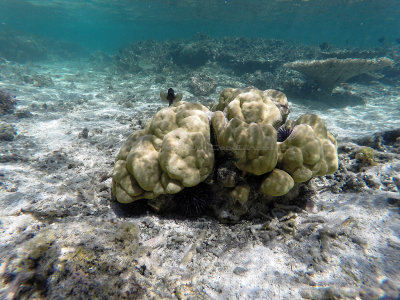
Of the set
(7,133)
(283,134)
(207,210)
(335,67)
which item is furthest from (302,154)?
(335,67)

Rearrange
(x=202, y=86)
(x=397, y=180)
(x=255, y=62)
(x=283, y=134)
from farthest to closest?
1. (x=255, y=62)
2. (x=202, y=86)
3. (x=397, y=180)
4. (x=283, y=134)

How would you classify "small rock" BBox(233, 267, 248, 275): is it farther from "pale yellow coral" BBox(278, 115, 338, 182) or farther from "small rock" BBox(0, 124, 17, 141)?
"small rock" BBox(0, 124, 17, 141)

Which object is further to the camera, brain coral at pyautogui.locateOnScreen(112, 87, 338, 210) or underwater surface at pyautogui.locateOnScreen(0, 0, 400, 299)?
brain coral at pyautogui.locateOnScreen(112, 87, 338, 210)

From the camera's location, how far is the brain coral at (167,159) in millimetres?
3010

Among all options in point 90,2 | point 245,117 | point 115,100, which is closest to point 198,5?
point 90,2

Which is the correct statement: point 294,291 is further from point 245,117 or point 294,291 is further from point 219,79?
point 219,79

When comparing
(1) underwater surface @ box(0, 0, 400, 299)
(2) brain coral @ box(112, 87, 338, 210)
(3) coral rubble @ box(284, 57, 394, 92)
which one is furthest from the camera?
(3) coral rubble @ box(284, 57, 394, 92)

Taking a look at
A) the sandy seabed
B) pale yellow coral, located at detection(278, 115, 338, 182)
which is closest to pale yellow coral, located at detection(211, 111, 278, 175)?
pale yellow coral, located at detection(278, 115, 338, 182)

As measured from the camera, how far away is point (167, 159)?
302cm

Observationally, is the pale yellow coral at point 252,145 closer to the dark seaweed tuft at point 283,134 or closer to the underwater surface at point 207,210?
the underwater surface at point 207,210

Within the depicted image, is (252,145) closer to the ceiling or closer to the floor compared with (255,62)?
closer to the floor

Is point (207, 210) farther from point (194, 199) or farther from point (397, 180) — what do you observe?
point (397, 180)

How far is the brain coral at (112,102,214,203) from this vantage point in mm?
3010

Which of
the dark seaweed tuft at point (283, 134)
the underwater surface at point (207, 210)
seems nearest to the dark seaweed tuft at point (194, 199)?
the underwater surface at point (207, 210)
